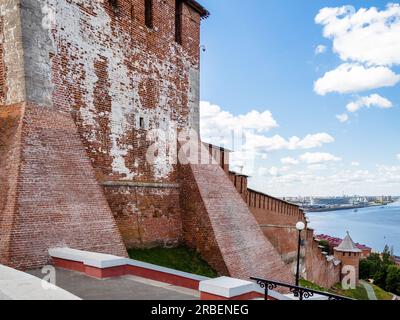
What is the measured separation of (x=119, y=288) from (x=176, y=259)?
182 inches

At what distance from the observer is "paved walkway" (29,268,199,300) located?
4.84 meters

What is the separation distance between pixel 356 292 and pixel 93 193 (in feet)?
97.4

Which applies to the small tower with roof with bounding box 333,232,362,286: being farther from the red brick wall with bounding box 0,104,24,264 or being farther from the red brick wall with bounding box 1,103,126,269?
the red brick wall with bounding box 0,104,24,264

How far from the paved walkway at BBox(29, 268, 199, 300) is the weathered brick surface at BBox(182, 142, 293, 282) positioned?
4375mm

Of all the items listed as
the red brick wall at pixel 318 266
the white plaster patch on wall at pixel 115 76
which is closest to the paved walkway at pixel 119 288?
the white plaster patch on wall at pixel 115 76

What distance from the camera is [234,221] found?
36.3 ft

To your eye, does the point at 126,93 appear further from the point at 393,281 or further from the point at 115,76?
the point at 393,281

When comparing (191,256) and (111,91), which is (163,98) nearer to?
(111,91)

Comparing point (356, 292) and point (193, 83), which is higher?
point (193, 83)

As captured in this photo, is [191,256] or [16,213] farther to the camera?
[191,256]

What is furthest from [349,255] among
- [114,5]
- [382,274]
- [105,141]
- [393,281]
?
[114,5]

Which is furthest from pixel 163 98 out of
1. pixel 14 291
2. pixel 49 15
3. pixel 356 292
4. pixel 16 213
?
pixel 356 292

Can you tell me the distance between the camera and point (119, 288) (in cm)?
519

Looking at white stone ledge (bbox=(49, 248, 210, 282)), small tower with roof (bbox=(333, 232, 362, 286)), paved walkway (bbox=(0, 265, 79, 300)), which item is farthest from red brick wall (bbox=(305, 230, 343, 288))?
paved walkway (bbox=(0, 265, 79, 300))
